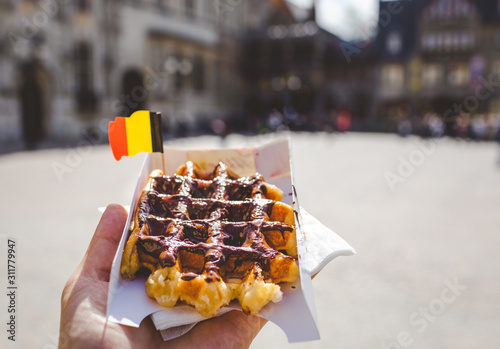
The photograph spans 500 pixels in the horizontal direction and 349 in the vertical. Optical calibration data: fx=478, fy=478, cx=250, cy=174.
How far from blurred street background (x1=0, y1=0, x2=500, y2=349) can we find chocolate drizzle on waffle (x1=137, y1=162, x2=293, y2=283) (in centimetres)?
243

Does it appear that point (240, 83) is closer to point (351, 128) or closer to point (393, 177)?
point (351, 128)

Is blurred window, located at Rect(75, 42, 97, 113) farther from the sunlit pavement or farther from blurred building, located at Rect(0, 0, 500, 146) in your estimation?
the sunlit pavement

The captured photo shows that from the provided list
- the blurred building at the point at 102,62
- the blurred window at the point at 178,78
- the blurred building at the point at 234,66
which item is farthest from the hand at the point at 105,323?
the blurred window at the point at 178,78

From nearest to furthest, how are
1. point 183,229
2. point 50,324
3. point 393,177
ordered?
point 183,229
point 50,324
point 393,177

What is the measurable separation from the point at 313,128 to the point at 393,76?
43.8 ft

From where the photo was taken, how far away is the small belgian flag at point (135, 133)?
2721mm

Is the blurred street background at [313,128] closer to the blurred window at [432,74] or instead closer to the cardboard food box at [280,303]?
the blurred window at [432,74]

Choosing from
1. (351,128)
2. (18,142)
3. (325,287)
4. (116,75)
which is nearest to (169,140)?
(116,75)

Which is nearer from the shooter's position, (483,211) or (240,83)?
(483,211)

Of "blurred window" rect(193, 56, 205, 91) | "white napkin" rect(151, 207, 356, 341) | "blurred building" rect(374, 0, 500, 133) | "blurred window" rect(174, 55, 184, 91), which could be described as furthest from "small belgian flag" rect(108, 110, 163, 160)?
"blurred building" rect(374, 0, 500, 133)

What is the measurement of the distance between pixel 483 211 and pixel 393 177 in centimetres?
449

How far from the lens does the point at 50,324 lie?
16.7ft

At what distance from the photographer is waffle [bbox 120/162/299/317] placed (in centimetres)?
217

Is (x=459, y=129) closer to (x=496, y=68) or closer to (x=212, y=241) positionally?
(x=496, y=68)
